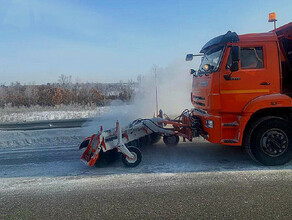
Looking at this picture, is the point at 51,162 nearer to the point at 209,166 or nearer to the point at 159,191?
the point at 159,191

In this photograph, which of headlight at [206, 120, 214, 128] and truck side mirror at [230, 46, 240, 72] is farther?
headlight at [206, 120, 214, 128]

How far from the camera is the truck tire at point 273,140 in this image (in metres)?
5.05

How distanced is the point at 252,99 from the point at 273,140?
972 millimetres

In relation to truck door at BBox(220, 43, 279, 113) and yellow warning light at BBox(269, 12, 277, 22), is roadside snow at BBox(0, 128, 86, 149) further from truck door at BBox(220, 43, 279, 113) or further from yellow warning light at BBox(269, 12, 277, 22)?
yellow warning light at BBox(269, 12, 277, 22)

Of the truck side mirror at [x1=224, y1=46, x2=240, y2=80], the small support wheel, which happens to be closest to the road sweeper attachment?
the small support wheel

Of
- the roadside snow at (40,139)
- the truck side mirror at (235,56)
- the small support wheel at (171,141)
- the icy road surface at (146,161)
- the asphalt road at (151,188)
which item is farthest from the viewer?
the roadside snow at (40,139)

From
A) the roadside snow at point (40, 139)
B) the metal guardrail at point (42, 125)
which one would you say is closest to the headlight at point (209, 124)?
the roadside snow at point (40, 139)

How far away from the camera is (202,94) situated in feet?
18.5

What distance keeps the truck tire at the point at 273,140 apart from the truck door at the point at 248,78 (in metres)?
0.59

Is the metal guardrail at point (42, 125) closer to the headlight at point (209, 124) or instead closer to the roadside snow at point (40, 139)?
the roadside snow at point (40, 139)

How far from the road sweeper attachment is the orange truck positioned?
88 cm

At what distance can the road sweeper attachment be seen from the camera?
5.30 m

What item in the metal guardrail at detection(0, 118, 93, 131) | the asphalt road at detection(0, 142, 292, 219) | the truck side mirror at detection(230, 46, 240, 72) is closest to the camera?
the asphalt road at detection(0, 142, 292, 219)

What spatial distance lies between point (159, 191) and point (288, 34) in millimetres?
4786
